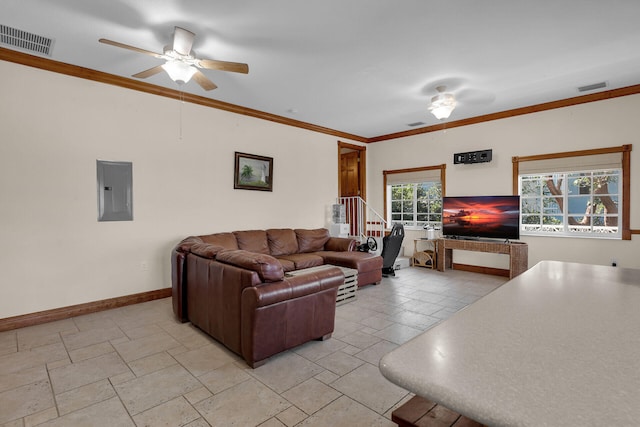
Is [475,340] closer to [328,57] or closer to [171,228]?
[328,57]

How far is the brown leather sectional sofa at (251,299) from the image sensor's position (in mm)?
2539

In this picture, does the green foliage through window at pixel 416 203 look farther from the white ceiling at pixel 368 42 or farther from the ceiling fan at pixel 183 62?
the ceiling fan at pixel 183 62

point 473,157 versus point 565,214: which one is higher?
point 473,157

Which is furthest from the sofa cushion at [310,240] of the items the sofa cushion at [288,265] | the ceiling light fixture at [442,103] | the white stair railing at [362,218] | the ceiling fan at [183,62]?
the ceiling fan at [183,62]

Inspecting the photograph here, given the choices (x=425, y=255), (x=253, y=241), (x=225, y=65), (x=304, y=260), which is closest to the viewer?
(x=225, y=65)

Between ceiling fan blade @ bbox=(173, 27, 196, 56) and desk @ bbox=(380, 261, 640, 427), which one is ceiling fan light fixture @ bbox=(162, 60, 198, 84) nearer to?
ceiling fan blade @ bbox=(173, 27, 196, 56)

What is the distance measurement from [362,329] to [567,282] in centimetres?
223

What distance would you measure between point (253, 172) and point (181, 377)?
365 centimetres

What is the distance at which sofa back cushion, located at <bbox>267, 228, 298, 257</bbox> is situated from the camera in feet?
17.6

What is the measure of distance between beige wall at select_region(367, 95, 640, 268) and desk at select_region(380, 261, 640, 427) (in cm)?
476

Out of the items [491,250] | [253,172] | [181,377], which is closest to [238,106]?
[253,172]

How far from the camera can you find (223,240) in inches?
185

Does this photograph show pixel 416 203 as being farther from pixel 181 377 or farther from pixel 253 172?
pixel 181 377

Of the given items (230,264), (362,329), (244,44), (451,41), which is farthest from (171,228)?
(451,41)
